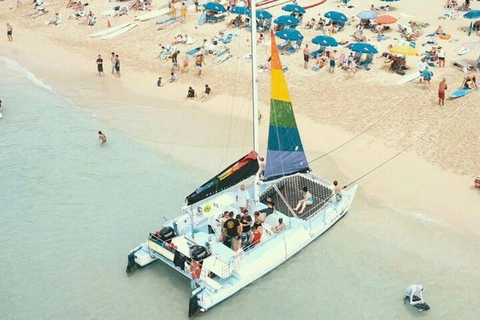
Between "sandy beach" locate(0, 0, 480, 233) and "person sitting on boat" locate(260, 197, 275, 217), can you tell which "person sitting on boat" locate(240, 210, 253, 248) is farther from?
"sandy beach" locate(0, 0, 480, 233)

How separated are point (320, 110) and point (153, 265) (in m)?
14.5

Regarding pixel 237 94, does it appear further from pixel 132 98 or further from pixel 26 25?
pixel 26 25

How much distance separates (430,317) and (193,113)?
18718 millimetres

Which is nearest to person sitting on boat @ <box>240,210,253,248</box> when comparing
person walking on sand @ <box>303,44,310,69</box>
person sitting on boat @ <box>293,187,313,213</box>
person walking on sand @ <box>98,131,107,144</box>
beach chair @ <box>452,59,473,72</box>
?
person sitting on boat @ <box>293,187,313,213</box>

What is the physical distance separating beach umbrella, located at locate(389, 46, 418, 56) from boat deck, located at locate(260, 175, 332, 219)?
12804 millimetres

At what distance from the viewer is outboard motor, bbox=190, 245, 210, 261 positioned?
19.5 metres

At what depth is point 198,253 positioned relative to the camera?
64.0ft

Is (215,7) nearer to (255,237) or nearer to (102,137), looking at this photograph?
(102,137)

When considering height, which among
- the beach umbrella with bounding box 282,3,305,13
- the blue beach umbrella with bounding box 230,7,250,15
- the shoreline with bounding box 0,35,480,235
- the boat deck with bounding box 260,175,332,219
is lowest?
the shoreline with bounding box 0,35,480,235

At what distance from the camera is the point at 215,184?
20.4m

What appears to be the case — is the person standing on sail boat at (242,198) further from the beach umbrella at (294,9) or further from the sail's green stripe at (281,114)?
the beach umbrella at (294,9)

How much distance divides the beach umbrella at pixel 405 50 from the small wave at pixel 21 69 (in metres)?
22.3

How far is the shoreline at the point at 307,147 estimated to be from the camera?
24266 millimetres

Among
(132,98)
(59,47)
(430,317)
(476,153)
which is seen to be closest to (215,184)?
(430,317)
